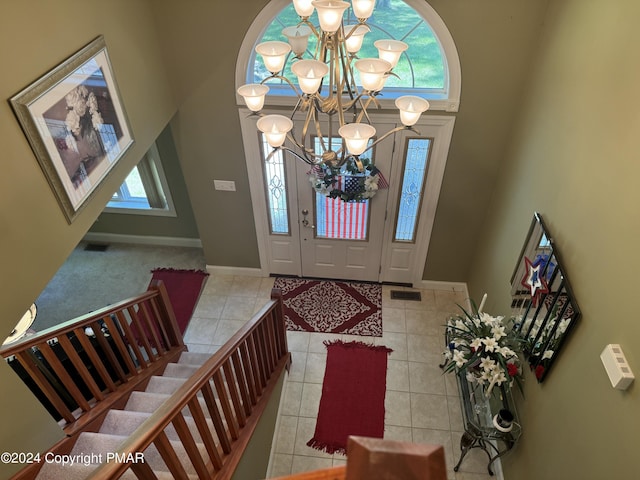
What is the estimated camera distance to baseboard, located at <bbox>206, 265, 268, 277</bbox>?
210 inches

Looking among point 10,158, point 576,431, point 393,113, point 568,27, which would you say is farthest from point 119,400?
point 568,27

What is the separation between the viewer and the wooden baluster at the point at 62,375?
2.61m

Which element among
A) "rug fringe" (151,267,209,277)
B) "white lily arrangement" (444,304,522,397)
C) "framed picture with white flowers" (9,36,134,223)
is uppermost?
"framed picture with white flowers" (9,36,134,223)

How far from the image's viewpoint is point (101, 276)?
17.9ft

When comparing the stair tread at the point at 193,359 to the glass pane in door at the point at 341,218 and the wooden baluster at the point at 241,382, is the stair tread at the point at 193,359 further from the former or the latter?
the glass pane in door at the point at 341,218

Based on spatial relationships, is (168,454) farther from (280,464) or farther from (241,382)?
(280,464)

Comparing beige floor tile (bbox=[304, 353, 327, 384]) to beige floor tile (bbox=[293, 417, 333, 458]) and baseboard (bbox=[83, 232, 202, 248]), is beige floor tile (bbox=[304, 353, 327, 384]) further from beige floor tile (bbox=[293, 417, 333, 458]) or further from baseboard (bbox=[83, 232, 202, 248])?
baseboard (bbox=[83, 232, 202, 248])

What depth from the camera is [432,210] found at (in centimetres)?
452

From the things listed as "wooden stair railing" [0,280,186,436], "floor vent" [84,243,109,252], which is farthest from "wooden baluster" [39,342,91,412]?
"floor vent" [84,243,109,252]

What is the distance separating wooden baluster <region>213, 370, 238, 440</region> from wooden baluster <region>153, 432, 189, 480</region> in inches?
17.4

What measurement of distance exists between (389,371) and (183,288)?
2613mm

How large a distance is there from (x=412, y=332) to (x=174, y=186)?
11.0 ft

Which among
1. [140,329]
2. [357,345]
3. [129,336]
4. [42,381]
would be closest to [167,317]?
[140,329]

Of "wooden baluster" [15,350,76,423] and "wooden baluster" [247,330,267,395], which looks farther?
"wooden baluster" [247,330,267,395]
